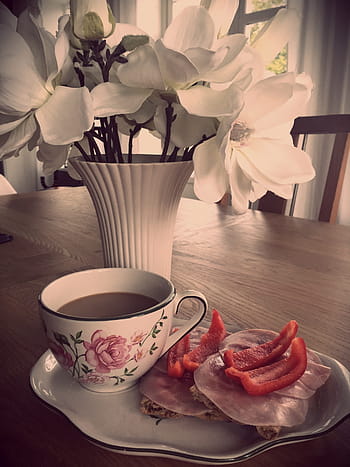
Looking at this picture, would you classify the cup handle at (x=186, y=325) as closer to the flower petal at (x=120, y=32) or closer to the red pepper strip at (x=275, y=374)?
the red pepper strip at (x=275, y=374)

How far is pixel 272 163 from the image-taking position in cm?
44

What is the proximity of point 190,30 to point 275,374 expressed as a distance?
0.32 meters

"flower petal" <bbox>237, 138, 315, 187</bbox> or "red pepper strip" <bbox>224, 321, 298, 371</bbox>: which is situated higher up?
"flower petal" <bbox>237, 138, 315, 187</bbox>

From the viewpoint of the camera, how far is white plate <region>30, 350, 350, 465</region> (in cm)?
29

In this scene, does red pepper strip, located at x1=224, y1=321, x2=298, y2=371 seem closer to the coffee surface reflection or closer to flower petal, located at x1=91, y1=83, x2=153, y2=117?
the coffee surface reflection

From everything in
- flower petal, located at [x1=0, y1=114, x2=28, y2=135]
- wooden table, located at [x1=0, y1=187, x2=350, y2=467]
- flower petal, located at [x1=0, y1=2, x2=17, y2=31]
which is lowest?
wooden table, located at [x1=0, y1=187, x2=350, y2=467]

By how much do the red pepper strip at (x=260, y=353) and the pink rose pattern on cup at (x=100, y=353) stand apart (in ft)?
0.24

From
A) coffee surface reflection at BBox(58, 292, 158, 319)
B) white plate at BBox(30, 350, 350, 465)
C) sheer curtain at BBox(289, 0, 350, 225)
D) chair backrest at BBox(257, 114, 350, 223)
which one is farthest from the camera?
sheer curtain at BBox(289, 0, 350, 225)

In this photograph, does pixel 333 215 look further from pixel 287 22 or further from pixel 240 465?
pixel 240 465

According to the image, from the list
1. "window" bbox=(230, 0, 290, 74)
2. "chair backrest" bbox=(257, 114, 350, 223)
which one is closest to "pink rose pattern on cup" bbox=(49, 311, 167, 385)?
"chair backrest" bbox=(257, 114, 350, 223)

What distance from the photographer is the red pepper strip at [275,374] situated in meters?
0.32

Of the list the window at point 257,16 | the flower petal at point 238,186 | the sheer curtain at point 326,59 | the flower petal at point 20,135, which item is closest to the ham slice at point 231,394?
the flower petal at point 238,186

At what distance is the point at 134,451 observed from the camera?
0.95 feet

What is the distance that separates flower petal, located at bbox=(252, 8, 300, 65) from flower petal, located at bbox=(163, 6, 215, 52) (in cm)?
7
